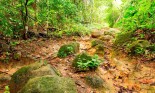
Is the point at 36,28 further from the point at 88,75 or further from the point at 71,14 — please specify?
the point at 88,75

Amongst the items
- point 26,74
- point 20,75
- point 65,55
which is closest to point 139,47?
point 65,55

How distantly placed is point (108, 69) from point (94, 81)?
43.0 inches

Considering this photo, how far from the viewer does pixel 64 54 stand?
6.75m

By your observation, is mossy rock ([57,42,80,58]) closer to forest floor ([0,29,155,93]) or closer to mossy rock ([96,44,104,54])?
forest floor ([0,29,155,93])

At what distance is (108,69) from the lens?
223 inches

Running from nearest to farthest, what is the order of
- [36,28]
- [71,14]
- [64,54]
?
[64,54] < [36,28] < [71,14]

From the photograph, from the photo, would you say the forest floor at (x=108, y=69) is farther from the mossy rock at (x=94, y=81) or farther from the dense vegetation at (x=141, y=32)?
the dense vegetation at (x=141, y=32)

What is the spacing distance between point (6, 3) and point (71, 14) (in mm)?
4208

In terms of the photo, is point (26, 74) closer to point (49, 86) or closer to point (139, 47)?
point (49, 86)

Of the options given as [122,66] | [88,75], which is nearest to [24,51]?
[88,75]

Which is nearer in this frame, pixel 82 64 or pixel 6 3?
pixel 82 64

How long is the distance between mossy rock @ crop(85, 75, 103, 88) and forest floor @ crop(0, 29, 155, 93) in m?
0.10

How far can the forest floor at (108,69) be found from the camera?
4689 mm

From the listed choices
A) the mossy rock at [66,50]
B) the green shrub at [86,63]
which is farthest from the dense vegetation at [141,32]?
the mossy rock at [66,50]
